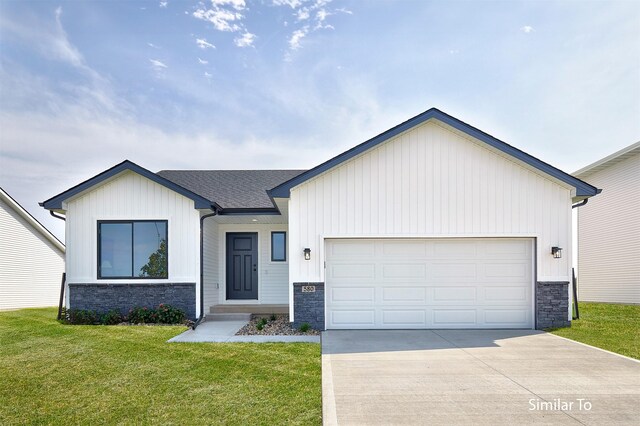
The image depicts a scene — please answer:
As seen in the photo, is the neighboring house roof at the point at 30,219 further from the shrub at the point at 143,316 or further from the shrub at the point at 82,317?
the shrub at the point at 143,316

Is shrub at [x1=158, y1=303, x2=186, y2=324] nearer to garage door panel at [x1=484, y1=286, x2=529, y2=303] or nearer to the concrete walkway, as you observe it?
the concrete walkway

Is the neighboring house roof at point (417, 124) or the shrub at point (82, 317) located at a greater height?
the neighboring house roof at point (417, 124)

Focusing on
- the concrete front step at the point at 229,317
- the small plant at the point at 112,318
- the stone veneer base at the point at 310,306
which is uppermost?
the stone veneer base at the point at 310,306

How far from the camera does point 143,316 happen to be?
33.3 feet

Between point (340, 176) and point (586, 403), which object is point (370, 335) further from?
point (586, 403)

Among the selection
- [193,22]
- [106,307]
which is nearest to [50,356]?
[106,307]

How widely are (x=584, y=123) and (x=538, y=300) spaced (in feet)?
23.7

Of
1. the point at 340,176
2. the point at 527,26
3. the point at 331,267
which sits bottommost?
the point at 331,267

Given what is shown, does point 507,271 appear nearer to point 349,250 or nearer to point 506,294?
point 506,294

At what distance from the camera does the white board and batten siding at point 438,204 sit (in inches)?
372

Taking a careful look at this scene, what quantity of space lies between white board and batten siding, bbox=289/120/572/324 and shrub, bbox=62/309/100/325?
18.2 ft

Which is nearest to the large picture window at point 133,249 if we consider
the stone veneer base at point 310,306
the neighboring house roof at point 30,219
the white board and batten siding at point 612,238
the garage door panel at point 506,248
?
the stone veneer base at point 310,306

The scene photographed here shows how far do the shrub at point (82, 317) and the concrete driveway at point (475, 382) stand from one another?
6.26m

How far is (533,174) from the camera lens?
9500 millimetres
